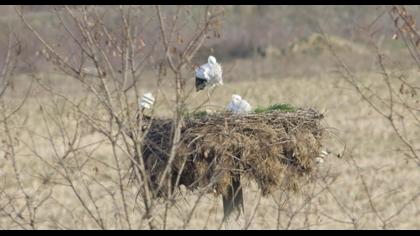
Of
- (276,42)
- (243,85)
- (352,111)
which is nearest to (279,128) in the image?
(352,111)

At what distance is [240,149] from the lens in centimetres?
511

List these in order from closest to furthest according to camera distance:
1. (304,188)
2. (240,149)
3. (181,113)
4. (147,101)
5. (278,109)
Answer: (181,113) → (147,101) → (240,149) → (278,109) → (304,188)

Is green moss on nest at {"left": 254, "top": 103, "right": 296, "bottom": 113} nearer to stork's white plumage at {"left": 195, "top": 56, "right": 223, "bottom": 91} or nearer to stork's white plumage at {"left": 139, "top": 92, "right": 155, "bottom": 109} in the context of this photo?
stork's white plumage at {"left": 195, "top": 56, "right": 223, "bottom": 91}

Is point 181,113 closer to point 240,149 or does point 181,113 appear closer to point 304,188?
point 240,149

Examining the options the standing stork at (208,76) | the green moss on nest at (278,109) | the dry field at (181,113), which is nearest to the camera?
the dry field at (181,113)

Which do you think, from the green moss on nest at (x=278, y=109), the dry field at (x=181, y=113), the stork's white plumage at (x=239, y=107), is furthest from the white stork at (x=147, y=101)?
the green moss on nest at (x=278, y=109)

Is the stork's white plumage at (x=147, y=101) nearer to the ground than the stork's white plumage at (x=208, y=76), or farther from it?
nearer to the ground

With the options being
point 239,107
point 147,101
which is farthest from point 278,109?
point 147,101

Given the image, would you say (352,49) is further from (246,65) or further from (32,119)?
(32,119)

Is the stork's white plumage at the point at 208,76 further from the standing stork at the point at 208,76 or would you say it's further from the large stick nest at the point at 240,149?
the large stick nest at the point at 240,149

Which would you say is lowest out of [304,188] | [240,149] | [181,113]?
[181,113]

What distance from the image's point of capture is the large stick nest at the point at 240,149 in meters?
5.05

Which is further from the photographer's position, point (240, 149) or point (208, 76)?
point (208, 76)
